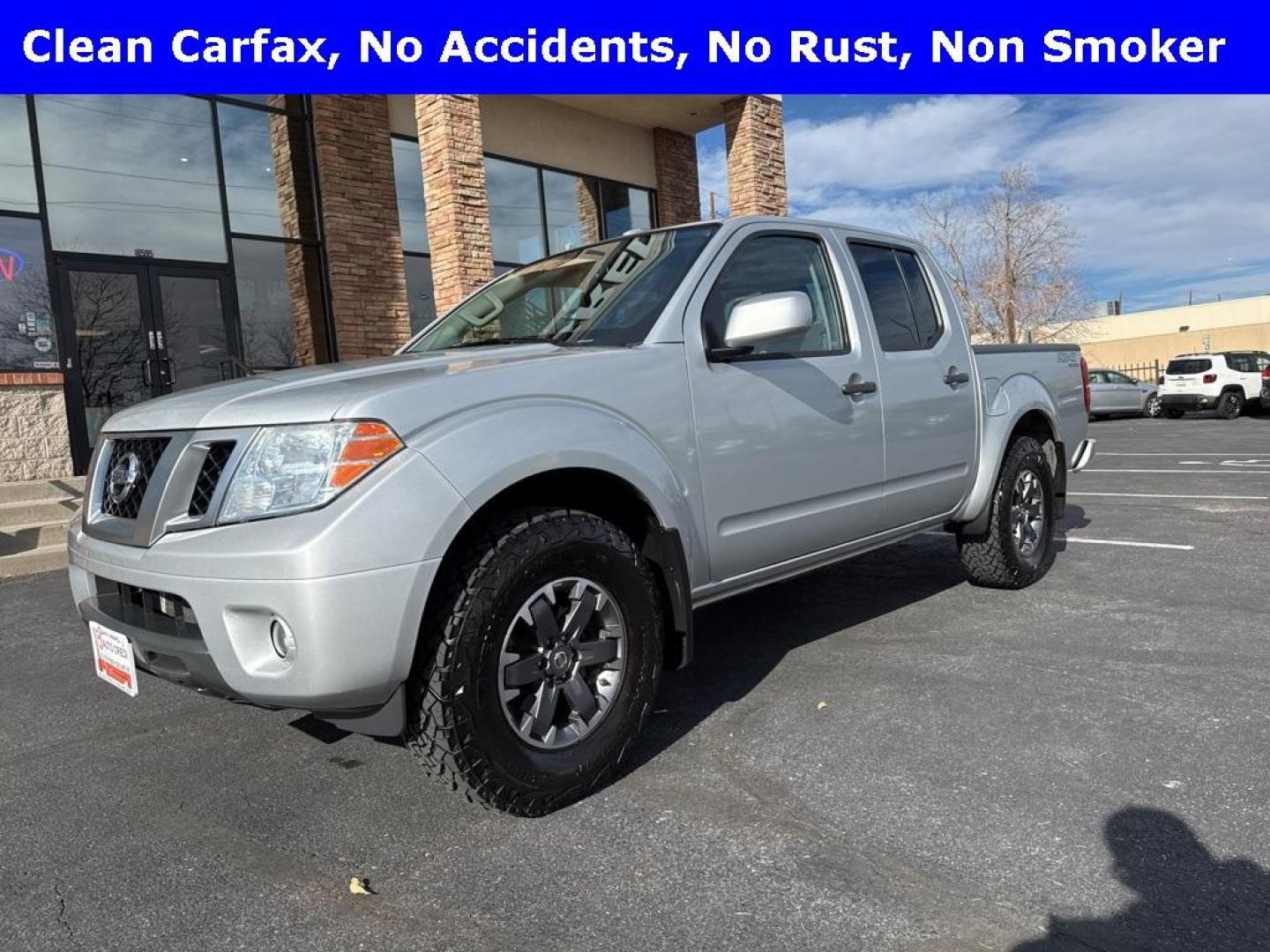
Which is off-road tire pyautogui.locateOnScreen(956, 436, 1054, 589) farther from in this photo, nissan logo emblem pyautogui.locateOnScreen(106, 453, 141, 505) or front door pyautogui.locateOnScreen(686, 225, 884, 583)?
nissan logo emblem pyautogui.locateOnScreen(106, 453, 141, 505)

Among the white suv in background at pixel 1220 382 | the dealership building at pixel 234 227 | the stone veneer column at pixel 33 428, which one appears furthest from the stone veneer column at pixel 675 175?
the white suv in background at pixel 1220 382

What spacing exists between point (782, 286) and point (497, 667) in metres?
2.04

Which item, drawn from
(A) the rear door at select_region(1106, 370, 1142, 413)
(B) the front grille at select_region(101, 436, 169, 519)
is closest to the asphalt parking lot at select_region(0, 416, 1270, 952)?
(B) the front grille at select_region(101, 436, 169, 519)

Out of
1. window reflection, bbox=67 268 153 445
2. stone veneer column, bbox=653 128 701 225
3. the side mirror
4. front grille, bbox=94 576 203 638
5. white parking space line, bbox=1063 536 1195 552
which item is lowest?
white parking space line, bbox=1063 536 1195 552

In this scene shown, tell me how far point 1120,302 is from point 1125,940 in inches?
3778

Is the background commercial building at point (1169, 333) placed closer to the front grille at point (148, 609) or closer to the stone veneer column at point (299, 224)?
the stone veneer column at point (299, 224)

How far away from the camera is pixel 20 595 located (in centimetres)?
634

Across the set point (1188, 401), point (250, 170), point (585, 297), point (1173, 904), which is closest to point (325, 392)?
point (585, 297)

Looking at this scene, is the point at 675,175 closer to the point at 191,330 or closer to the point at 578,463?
the point at 191,330

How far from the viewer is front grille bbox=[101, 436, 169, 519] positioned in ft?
8.92

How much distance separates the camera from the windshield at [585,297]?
324 centimetres

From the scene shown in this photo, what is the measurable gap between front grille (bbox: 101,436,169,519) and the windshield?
129 cm

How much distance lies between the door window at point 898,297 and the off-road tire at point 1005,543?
2.95 feet

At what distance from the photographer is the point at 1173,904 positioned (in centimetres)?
212
